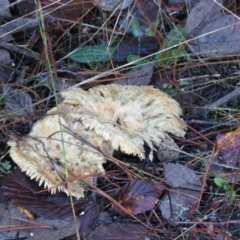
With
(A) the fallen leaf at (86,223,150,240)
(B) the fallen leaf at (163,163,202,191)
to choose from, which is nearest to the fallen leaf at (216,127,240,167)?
(B) the fallen leaf at (163,163,202,191)

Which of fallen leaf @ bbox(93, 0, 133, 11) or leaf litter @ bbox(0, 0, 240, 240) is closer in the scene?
leaf litter @ bbox(0, 0, 240, 240)

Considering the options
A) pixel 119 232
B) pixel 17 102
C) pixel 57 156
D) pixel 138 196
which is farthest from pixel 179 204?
pixel 17 102

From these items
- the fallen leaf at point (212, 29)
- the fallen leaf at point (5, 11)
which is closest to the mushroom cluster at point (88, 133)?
the fallen leaf at point (212, 29)

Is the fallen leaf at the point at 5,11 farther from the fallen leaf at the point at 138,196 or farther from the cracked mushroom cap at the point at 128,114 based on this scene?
the fallen leaf at the point at 138,196

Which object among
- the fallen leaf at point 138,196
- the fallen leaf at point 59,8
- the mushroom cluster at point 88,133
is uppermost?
the fallen leaf at point 59,8

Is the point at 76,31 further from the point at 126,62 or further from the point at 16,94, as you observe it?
the point at 16,94

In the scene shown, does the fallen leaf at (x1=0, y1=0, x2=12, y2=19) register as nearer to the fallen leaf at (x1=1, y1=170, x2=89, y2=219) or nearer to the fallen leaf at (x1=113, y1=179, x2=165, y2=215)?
the fallen leaf at (x1=1, y1=170, x2=89, y2=219)

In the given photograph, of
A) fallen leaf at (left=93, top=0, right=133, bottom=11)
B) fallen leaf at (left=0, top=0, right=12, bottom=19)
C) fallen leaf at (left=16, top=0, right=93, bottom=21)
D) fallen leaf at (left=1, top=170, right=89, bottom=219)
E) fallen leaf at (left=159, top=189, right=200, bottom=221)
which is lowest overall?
fallen leaf at (left=159, top=189, right=200, bottom=221)
